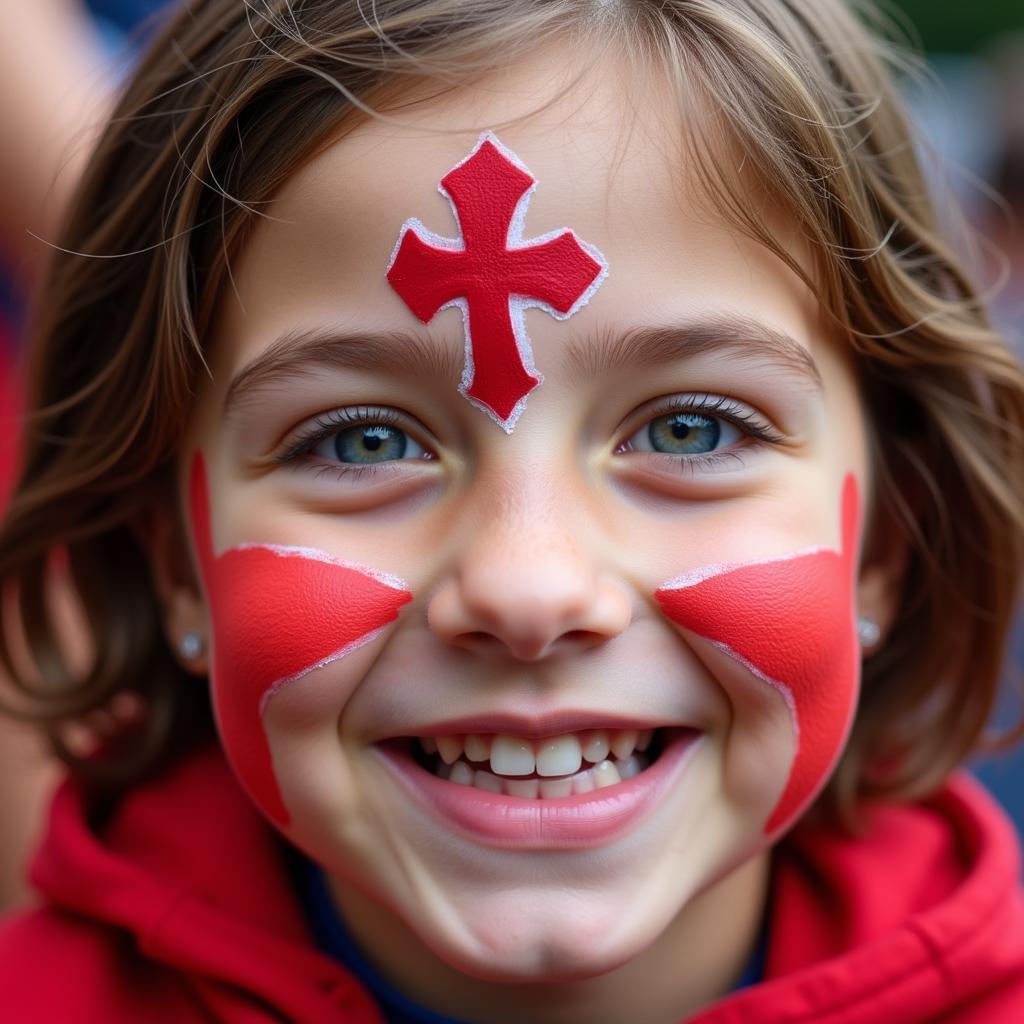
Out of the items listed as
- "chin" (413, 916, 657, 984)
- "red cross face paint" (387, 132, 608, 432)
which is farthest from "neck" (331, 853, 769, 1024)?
A: "red cross face paint" (387, 132, 608, 432)

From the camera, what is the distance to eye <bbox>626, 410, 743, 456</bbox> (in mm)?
1753

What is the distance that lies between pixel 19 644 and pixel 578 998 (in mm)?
1226

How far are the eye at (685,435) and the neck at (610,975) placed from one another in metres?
0.63

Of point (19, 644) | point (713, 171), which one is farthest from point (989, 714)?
point (19, 644)

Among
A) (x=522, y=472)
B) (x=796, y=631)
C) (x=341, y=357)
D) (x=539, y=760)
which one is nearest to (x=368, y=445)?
(x=341, y=357)

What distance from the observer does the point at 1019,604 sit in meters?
2.30

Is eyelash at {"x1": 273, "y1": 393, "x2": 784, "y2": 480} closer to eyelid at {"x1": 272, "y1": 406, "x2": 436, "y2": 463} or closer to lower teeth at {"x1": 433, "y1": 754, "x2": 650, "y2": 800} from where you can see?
eyelid at {"x1": 272, "y1": 406, "x2": 436, "y2": 463}

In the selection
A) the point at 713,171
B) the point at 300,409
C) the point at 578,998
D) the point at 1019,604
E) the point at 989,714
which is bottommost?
the point at 578,998

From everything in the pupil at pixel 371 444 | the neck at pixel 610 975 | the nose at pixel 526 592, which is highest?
the pupil at pixel 371 444

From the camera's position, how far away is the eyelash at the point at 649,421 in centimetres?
175

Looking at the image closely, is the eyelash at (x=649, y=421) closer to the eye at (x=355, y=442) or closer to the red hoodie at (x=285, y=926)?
the eye at (x=355, y=442)

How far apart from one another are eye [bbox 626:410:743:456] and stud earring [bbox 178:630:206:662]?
765mm

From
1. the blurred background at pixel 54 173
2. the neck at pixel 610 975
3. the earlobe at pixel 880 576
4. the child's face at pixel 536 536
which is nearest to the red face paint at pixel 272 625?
the child's face at pixel 536 536

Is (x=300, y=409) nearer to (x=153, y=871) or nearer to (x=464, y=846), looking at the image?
(x=464, y=846)
